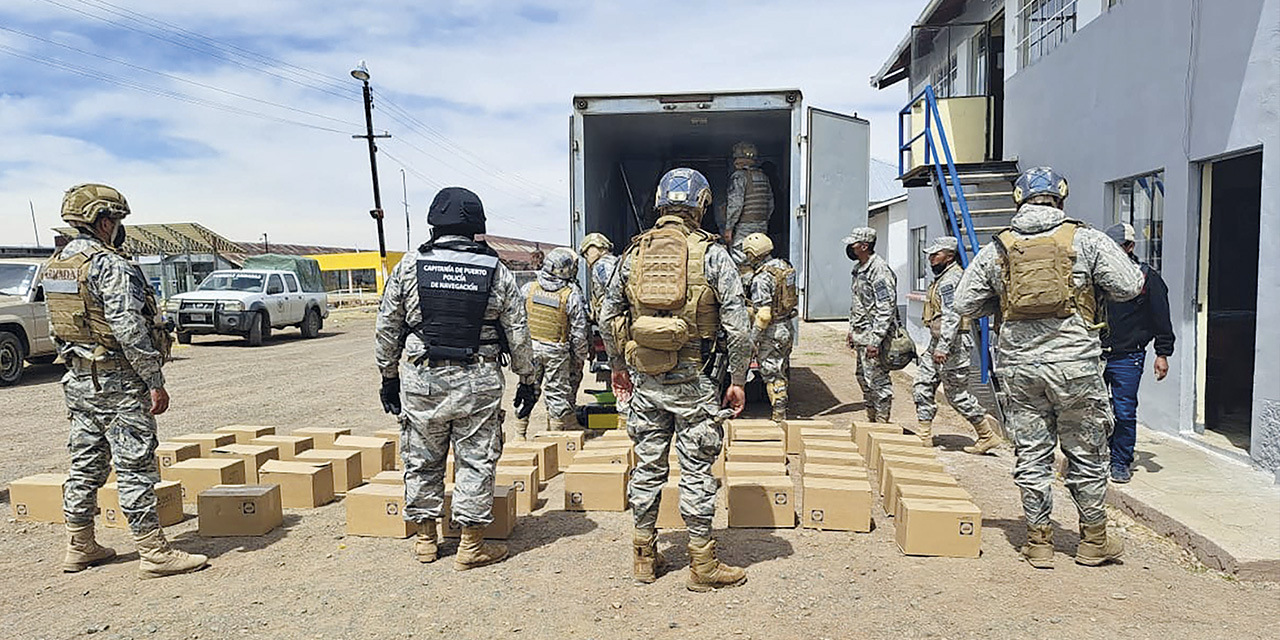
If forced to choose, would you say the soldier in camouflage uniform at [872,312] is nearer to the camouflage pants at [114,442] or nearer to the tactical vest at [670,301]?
the tactical vest at [670,301]

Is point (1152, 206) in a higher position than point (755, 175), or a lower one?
lower

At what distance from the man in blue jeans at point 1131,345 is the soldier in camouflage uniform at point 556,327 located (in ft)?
12.9

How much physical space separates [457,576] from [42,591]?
6.50ft

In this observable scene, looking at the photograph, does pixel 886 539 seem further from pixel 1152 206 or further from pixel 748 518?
pixel 1152 206

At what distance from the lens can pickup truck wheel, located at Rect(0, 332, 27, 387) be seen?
1044 centimetres

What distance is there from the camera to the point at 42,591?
375 cm

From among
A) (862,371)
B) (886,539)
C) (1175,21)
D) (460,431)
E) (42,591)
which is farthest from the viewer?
(862,371)

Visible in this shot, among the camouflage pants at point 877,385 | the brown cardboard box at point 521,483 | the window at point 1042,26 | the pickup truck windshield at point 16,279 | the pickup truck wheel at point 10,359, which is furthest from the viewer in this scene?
the pickup truck windshield at point 16,279

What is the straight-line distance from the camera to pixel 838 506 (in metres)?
4.51

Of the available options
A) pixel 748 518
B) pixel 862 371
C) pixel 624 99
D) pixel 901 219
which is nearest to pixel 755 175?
pixel 624 99

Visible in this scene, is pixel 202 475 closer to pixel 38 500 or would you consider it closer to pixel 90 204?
pixel 38 500

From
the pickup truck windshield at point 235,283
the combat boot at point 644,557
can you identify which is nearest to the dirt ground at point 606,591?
the combat boot at point 644,557

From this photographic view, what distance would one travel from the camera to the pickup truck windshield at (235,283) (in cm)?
1628

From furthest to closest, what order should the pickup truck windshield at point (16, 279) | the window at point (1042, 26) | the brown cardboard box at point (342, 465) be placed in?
1. the pickup truck windshield at point (16, 279)
2. the window at point (1042, 26)
3. the brown cardboard box at point (342, 465)
